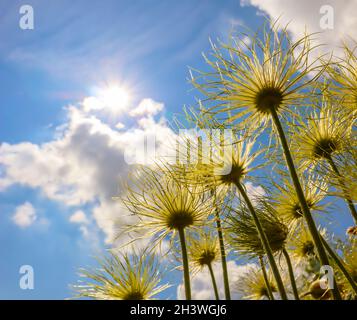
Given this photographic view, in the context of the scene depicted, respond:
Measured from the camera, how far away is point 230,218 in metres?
2.56

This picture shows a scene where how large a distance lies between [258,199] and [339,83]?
0.90m

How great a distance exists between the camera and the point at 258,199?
272 centimetres

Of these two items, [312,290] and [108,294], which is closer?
[312,290]

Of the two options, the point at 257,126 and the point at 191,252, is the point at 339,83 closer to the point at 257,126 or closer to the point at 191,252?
the point at 257,126

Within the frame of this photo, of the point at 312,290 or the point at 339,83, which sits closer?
the point at 312,290

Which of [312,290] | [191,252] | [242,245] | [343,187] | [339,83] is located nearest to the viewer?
[343,187]
